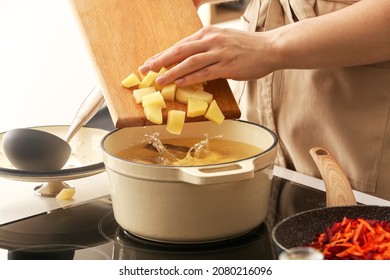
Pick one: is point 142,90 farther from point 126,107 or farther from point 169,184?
point 169,184

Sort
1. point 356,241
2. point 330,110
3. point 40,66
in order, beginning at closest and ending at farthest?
point 356,241 → point 330,110 → point 40,66

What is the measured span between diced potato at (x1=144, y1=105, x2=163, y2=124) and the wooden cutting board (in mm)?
13

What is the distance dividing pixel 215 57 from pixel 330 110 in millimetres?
317

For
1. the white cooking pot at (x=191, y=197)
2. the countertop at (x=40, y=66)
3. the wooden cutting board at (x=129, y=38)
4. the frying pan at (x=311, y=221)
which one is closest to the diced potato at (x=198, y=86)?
the wooden cutting board at (x=129, y=38)

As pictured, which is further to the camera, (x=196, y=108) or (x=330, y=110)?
(x=330, y=110)

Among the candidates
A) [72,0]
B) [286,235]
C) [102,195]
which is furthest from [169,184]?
[72,0]

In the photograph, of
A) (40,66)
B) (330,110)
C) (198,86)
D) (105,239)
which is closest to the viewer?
(105,239)

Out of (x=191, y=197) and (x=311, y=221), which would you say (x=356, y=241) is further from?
(x=191, y=197)

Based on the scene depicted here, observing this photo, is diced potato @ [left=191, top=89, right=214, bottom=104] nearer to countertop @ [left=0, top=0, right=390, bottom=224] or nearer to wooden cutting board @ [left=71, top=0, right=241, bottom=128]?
wooden cutting board @ [left=71, top=0, right=241, bottom=128]

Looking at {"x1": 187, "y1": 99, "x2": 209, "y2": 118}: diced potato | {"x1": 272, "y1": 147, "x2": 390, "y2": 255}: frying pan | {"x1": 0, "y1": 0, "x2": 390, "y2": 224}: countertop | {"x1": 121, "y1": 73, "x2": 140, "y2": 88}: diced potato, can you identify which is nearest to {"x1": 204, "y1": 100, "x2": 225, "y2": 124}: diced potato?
{"x1": 187, "y1": 99, "x2": 209, "y2": 118}: diced potato

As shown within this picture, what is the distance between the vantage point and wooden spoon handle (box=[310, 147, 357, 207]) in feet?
3.47

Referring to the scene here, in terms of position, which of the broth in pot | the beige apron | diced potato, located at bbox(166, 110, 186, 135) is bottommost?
the beige apron

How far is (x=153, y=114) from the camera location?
3.53 ft

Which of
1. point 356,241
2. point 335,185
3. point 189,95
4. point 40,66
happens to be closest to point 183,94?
point 189,95
